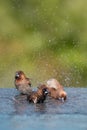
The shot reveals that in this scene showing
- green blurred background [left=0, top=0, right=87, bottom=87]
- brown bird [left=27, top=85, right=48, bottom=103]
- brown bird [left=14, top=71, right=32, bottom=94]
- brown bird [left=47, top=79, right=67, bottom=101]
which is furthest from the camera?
green blurred background [left=0, top=0, right=87, bottom=87]

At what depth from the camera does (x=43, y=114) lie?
20.0 feet

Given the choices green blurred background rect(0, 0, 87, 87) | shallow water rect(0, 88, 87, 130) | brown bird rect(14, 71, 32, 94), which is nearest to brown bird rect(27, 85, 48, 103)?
shallow water rect(0, 88, 87, 130)

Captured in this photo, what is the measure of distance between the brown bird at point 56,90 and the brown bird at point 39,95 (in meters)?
0.16

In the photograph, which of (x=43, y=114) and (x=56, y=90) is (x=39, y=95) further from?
(x=43, y=114)

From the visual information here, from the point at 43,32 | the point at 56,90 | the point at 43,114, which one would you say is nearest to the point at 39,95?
the point at 56,90

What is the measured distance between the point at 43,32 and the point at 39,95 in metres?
11.5

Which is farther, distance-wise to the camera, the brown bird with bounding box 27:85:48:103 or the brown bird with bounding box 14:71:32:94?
the brown bird with bounding box 14:71:32:94

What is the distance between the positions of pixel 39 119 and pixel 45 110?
455 millimetres

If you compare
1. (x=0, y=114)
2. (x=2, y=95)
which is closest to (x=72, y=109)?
(x=0, y=114)

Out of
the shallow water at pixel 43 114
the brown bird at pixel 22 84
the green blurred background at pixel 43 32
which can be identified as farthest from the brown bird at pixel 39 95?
the green blurred background at pixel 43 32

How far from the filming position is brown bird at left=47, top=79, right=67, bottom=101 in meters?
6.79

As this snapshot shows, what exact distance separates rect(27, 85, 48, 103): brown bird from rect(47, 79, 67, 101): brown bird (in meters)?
0.16

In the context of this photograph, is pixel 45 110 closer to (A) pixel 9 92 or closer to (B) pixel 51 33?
(A) pixel 9 92

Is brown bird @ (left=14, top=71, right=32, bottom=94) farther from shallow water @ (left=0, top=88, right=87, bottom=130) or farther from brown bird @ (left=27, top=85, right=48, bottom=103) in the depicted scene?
A: brown bird @ (left=27, top=85, right=48, bottom=103)
